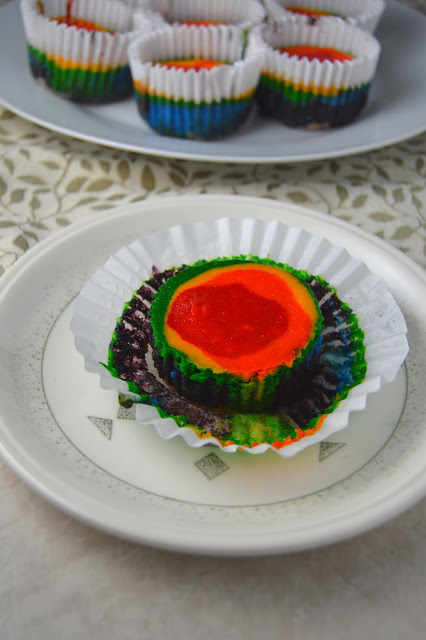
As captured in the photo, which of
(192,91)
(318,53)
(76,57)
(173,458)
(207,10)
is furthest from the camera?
(207,10)

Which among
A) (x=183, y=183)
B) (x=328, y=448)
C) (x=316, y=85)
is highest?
(x=316, y=85)

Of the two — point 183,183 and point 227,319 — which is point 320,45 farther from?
point 227,319

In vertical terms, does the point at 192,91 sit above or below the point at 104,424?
above

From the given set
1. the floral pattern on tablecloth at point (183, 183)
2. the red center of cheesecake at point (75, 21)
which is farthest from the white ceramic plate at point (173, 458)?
the red center of cheesecake at point (75, 21)

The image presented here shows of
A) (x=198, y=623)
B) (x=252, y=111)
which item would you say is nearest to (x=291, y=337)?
(x=198, y=623)

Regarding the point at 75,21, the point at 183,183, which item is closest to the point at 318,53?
the point at 183,183

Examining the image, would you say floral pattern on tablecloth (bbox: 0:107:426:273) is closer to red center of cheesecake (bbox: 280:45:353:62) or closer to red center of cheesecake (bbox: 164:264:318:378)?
red center of cheesecake (bbox: 280:45:353:62)

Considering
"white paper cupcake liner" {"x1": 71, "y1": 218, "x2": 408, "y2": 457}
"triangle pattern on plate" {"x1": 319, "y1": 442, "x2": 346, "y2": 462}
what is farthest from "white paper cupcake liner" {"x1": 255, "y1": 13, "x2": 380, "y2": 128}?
"triangle pattern on plate" {"x1": 319, "y1": 442, "x2": 346, "y2": 462}
